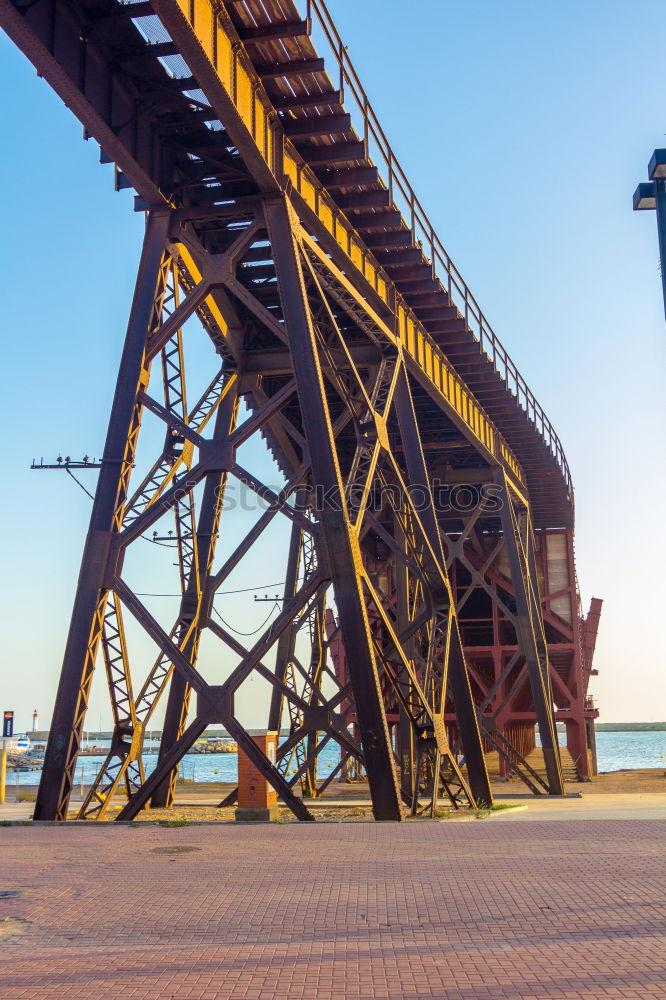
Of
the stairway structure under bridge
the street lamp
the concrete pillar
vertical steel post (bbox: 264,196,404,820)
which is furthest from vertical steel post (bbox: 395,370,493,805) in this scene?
the street lamp

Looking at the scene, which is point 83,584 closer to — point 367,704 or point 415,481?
point 367,704

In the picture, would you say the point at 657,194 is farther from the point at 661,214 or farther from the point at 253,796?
the point at 253,796

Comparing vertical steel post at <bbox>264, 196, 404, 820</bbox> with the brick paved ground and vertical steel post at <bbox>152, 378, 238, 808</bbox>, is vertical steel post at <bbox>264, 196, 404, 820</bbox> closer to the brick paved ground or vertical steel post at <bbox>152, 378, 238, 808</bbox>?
the brick paved ground

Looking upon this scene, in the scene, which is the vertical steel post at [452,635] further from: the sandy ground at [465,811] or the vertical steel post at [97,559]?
the vertical steel post at [97,559]

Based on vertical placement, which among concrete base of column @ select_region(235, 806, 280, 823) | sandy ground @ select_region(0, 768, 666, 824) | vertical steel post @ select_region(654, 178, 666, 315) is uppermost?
vertical steel post @ select_region(654, 178, 666, 315)

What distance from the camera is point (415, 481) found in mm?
20875

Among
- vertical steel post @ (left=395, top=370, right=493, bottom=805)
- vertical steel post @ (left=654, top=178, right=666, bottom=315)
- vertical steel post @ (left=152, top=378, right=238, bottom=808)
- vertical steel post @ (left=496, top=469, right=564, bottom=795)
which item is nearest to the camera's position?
vertical steel post @ (left=654, top=178, right=666, bottom=315)

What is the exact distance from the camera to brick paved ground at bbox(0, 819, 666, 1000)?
5.50 meters

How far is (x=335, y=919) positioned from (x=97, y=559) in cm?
865

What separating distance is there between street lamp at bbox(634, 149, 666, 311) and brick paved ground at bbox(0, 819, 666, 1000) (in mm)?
7578

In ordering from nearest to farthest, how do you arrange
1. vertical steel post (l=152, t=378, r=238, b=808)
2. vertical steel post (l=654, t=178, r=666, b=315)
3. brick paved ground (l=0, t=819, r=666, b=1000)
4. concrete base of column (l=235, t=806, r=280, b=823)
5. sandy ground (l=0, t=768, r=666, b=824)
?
brick paved ground (l=0, t=819, r=666, b=1000)
vertical steel post (l=654, t=178, r=666, b=315)
concrete base of column (l=235, t=806, r=280, b=823)
sandy ground (l=0, t=768, r=666, b=824)
vertical steel post (l=152, t=378, r=238, b=808)

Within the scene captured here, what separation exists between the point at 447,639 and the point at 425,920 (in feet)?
44.4

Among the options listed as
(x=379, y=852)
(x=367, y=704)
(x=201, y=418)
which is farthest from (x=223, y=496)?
(x=379, y=852)

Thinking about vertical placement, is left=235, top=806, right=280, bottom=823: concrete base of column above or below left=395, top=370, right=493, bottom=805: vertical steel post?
below
